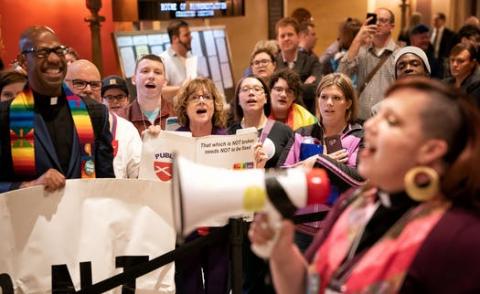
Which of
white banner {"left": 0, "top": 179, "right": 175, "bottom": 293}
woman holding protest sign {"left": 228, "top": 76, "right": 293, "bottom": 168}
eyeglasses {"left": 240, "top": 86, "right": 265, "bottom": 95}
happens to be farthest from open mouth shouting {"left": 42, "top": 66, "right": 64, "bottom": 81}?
eyeglasses {"left": 240, "top": 86, "right": 265, "bottom": 95}

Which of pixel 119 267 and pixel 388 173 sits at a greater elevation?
pixel 388 173

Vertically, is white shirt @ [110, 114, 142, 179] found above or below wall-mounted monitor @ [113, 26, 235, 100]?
below

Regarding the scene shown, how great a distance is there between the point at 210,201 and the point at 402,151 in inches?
19.1

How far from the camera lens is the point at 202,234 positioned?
373cm

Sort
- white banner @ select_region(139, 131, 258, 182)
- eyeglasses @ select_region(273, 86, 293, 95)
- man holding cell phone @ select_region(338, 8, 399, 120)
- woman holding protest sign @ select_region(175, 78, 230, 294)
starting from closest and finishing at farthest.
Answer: white banner @ select_region(139, 131, 258, 182), woman holding protest sign @ select_region(175, 78, 230, 294), eyeglasses @ select_region(273, 86, 293, 95), man holding cell phone @ select_region(338, 8, 399, 120)

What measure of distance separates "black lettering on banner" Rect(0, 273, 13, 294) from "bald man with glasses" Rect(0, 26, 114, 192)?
15.2 inches

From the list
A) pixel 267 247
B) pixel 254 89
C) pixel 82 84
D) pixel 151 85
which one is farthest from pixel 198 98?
pixel 267 247

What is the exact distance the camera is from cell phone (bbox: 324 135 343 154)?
3.88 m

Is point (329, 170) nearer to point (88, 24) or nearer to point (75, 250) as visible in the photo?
point (75, 250)

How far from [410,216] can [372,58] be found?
4.45m

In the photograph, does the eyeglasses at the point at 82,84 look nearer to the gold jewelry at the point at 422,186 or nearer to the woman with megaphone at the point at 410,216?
the woman with megaphone at the point at 410,216

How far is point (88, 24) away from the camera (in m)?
7.40

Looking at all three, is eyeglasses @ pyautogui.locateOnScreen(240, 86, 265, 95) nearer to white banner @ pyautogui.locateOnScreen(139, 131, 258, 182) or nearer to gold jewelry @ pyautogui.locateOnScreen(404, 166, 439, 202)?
white banner @ pyautogui.locateOnScreen(139, 131, 258, 182)

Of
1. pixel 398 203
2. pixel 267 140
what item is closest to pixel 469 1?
pixel 267 140
